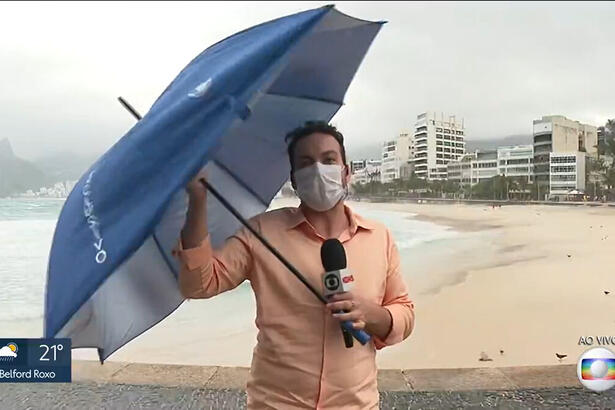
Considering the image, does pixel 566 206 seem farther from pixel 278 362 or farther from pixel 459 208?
pixel 278 362

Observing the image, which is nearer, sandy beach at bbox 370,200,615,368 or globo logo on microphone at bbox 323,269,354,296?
globo logo on microphone at bbox 323,269,354,296

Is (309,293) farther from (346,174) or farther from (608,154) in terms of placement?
(608,154)

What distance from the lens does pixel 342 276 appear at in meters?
1.14

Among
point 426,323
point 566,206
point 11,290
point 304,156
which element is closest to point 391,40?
point 566,206

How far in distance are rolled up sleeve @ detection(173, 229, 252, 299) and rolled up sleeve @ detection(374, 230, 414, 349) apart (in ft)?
1.02

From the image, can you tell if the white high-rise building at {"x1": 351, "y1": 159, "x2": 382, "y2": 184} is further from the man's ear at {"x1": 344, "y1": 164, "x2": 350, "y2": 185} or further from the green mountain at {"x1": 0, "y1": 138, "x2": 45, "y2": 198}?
the man's ear at {"x1": 344, "y1": 164, "x2": 350, "y2": 185}

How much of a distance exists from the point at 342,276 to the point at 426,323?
248cm

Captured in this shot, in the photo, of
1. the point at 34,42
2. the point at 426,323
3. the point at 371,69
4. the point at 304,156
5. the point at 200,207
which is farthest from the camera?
the point at 426,323

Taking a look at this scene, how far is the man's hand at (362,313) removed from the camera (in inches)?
44.6

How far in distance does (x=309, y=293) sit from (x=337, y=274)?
0.09 metres

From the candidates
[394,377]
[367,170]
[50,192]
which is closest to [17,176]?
[50,192]

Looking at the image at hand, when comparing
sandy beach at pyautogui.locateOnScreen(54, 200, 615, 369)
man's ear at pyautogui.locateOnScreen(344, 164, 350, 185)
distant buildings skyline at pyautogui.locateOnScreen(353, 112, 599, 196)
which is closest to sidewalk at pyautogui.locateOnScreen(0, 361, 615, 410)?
sandy beach at pyautogui.locateOnScreen(54, 200, 615, 369)

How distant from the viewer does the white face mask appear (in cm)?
126
